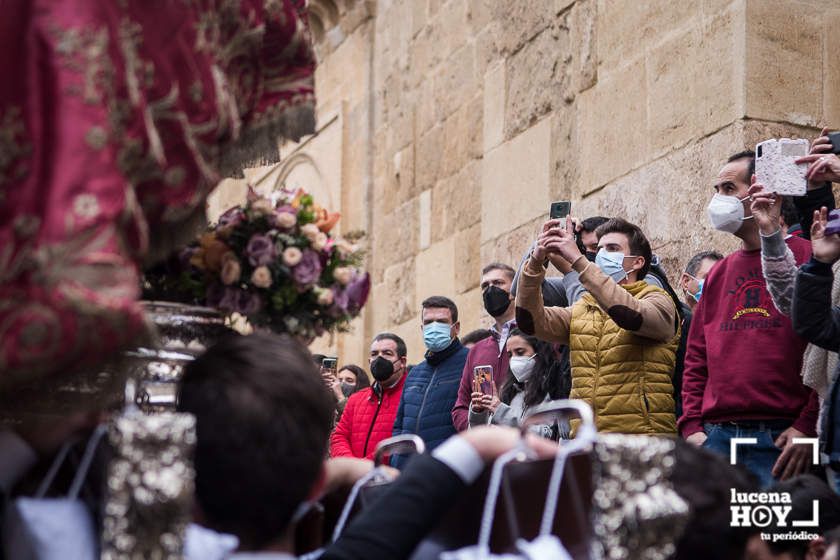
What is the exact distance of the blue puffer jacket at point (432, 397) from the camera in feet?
23.4

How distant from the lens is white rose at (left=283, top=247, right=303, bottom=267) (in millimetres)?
2799

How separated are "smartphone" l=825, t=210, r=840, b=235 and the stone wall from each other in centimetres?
190

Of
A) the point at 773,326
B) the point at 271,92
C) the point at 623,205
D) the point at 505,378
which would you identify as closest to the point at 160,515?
the point at 271,92

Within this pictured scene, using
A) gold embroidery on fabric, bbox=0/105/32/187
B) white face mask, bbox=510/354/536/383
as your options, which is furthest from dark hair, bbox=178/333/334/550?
white face mask, bbox=510/354/536/383

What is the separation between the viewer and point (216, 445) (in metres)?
1.93

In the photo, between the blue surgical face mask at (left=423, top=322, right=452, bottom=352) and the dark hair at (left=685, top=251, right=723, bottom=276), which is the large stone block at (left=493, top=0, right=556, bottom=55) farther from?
the dark hair at (left=685, top=251, right=723, bottom=276)

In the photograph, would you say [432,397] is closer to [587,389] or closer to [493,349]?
[493,349]

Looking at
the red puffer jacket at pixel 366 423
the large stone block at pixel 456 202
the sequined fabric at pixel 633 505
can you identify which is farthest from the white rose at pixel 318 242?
the large stone block at pixel 456 202

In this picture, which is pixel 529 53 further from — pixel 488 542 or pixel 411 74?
pixel 488 542

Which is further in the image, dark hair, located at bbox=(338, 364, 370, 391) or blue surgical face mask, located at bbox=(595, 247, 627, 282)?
dark hair, located at bbox=(338, 364, 370, 391)

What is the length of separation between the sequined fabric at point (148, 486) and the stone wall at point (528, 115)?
4844mm

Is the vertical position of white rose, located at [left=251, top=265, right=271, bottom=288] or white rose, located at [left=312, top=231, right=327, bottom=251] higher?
white rose, located at [left=312, top=231, right=327, bottom=251]

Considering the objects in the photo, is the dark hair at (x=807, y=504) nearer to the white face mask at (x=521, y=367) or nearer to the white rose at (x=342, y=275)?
the white rose at (x=342, y=275)

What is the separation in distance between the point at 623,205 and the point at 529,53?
1854 mm
